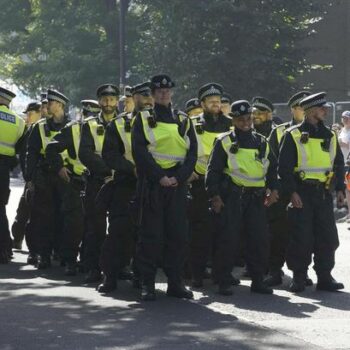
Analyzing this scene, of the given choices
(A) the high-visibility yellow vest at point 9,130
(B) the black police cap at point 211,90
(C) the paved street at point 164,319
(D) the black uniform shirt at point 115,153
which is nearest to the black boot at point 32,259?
(A) the high-visibility yellow vest at point 9,130

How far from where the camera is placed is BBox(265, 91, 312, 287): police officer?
10.5 meters

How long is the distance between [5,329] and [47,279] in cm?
282

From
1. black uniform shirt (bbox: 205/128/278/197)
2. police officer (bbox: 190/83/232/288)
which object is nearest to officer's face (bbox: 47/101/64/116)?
police officer (bbox: 190/83/232/288)

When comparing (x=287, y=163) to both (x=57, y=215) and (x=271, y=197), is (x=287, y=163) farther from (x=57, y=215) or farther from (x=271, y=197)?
(x=57, y=215)

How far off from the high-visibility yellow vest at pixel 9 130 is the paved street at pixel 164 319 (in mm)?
2155

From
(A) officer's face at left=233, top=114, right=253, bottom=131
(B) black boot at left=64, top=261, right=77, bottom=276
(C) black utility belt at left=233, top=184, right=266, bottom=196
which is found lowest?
(B) black boot at left=64, top=261, right=77, bottom=276

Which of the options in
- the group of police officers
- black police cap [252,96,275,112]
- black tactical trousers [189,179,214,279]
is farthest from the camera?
black police cap [252,96,275,112]

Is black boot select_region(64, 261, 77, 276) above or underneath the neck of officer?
underneath

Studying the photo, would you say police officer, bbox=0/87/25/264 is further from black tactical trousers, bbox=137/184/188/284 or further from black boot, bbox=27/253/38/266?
black tactical trousers, bbox=137/184/188/284

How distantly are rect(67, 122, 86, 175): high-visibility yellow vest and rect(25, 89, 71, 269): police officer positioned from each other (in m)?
0.27

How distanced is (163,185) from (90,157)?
154 centimetres

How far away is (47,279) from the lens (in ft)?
35.0

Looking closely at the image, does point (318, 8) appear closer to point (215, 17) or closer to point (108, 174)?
point (215, 17)

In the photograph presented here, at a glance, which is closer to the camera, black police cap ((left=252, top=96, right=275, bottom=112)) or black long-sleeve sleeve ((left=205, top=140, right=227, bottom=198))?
black long-sleeve sleeve ((left=205, top=140, right=227, bottom=198))
